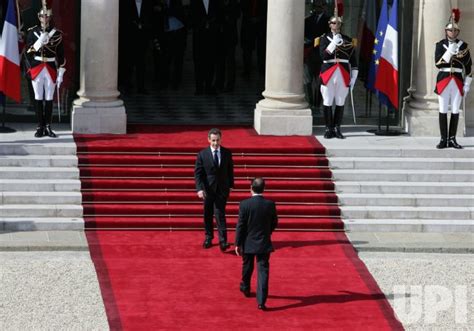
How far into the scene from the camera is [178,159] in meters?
25.2

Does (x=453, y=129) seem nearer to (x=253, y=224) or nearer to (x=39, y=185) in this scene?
(x=39, y=185)

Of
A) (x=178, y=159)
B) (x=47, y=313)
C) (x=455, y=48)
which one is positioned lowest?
(x=47, y=313)

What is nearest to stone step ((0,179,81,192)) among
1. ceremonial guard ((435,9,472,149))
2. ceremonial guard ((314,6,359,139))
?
ceremonial guard ((314,6,359,139))

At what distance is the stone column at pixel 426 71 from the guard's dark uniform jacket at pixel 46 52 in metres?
6.74

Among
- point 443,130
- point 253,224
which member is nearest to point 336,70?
point 443,130

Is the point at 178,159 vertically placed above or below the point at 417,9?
below

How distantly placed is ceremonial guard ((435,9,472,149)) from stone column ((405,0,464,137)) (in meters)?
0.82

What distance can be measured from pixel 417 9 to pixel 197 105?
5.01 meters

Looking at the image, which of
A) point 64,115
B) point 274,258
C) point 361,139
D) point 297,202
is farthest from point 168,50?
point 274,258

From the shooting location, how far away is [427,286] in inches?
822

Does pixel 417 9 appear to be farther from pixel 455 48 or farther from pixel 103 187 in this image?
pixel 103 187

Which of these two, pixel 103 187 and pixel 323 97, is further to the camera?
pixel 323 97

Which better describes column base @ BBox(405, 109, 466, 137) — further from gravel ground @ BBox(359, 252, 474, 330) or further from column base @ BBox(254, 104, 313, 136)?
gravel ground @ BBox(359, 252, 474, 330)

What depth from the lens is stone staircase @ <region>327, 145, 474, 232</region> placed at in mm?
24109
